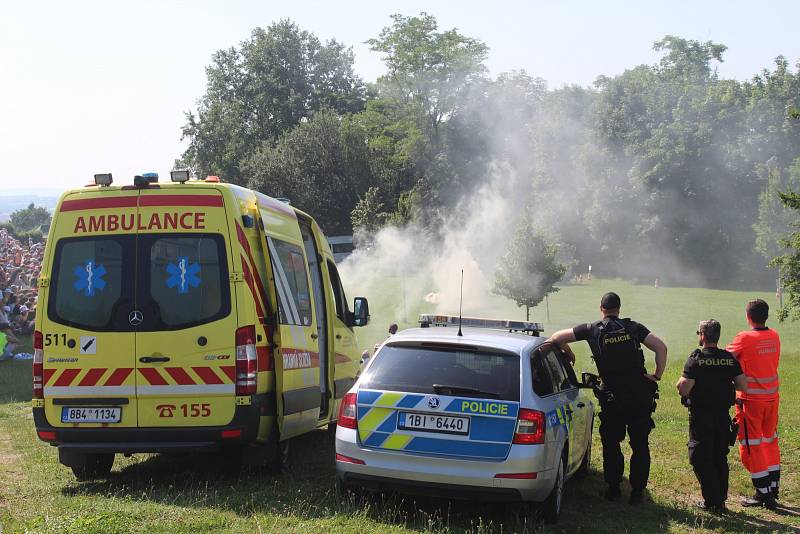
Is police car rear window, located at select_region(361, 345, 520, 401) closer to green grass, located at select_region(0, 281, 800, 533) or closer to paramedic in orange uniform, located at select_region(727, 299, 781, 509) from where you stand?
green grass, located at select_region(0, 281, 800, 533)

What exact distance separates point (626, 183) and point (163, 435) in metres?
66.1

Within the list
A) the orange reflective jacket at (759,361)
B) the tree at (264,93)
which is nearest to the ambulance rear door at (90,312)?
the orange reflective jacket at (759,361)

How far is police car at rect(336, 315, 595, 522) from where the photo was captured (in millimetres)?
6641

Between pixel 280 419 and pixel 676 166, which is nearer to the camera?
pixel 280 419

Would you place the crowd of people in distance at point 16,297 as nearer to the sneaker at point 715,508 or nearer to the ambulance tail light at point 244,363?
the ambulance tail light at point 244,363

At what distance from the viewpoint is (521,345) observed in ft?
24.1

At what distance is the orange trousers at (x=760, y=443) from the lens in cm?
851

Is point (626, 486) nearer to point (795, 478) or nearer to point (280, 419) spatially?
point (795, 478)

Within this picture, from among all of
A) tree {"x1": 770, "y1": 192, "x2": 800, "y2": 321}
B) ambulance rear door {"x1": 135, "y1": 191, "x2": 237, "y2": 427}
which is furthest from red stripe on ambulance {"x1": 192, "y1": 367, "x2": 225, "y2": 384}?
tree {"x1": 770, "y1": 192, "x2": 800, "y2": 321}

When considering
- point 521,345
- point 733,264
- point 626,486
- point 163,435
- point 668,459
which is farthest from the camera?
point 733,264

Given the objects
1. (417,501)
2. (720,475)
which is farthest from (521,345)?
(720,475)

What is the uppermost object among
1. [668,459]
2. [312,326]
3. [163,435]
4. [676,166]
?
[676,166]

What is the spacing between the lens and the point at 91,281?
8.12 metres

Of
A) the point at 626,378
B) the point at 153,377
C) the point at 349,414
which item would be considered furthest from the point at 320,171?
the point at 349,414
